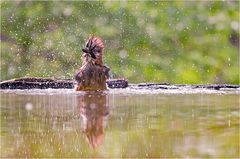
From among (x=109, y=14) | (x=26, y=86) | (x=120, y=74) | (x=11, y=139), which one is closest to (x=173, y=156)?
(x=11, y=139)

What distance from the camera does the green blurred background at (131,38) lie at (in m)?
8.76

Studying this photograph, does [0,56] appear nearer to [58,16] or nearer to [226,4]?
[58,16]

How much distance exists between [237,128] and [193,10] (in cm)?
744

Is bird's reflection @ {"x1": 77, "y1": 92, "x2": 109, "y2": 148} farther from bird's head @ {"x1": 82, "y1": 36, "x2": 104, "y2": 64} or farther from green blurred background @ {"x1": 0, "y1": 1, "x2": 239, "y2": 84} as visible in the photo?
green blurred background @ {"x1": 0, "y1": 1, "x2": 239, "y2": 84}

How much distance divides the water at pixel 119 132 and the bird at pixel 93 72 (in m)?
1.70

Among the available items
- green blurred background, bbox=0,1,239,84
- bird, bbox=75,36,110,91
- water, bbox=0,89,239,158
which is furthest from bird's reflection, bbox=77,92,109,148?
green blurred background, bbox=0,1,239,84

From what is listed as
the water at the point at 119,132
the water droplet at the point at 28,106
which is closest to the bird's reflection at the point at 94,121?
the water at the point at 119,132

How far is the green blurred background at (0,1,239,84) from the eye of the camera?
8758 mm

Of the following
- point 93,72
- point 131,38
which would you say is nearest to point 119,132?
point 93,72

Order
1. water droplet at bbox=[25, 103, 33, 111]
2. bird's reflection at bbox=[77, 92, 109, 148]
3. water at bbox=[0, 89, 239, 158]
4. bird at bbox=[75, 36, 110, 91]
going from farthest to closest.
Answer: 1. bird at bbox=[75, 36, 110, 91]
2. water droplet at bbox=[25, 103, 33, 111]
3. bird's reflection at bbox=[77, 92, 109, 148]
4. water at bbox=[0, 89, 239, 158]

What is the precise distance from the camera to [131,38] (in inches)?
367

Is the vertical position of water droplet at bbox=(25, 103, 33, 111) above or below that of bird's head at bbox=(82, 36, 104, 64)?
below

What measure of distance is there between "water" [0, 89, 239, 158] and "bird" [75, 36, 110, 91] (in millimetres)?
1695

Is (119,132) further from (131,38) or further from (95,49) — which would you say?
(131,38)
